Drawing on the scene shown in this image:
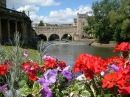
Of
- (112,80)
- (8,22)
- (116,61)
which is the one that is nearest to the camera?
(112,80)

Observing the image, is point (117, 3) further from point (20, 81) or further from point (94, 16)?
point (20, 81)

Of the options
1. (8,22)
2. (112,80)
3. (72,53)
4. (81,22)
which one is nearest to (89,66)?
(112,80)

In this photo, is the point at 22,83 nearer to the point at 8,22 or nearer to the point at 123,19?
the point at 8,22

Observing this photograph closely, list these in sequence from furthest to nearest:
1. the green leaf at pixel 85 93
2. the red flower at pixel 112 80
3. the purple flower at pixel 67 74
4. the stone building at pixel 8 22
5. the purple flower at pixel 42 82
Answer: the stone building at pixel 8 22 < the purple flower at pixel 67 74 < the purple flower at pixel 42 82 < the green leaf at pixel 85 93 < the red flower at pixel 112 80

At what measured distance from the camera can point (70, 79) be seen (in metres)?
4.17

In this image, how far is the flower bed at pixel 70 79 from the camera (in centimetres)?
313

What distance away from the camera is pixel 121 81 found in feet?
9.87

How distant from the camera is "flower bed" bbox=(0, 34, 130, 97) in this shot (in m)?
3.13

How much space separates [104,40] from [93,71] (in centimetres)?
7034

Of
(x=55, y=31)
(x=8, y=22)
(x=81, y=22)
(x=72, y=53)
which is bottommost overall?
(x=72, y=53)

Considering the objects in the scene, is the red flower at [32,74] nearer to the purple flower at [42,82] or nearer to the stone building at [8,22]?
the purple flower at [42,82]

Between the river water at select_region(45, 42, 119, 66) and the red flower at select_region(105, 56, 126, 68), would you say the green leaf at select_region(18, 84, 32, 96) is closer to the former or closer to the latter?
the red flower at select_region(105, 56, 126, 68)

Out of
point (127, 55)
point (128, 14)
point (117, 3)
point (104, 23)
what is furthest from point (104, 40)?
point (127, 55)

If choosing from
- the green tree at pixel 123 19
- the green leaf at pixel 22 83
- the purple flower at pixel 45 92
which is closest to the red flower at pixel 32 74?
the green leaf at pixel 22 83
